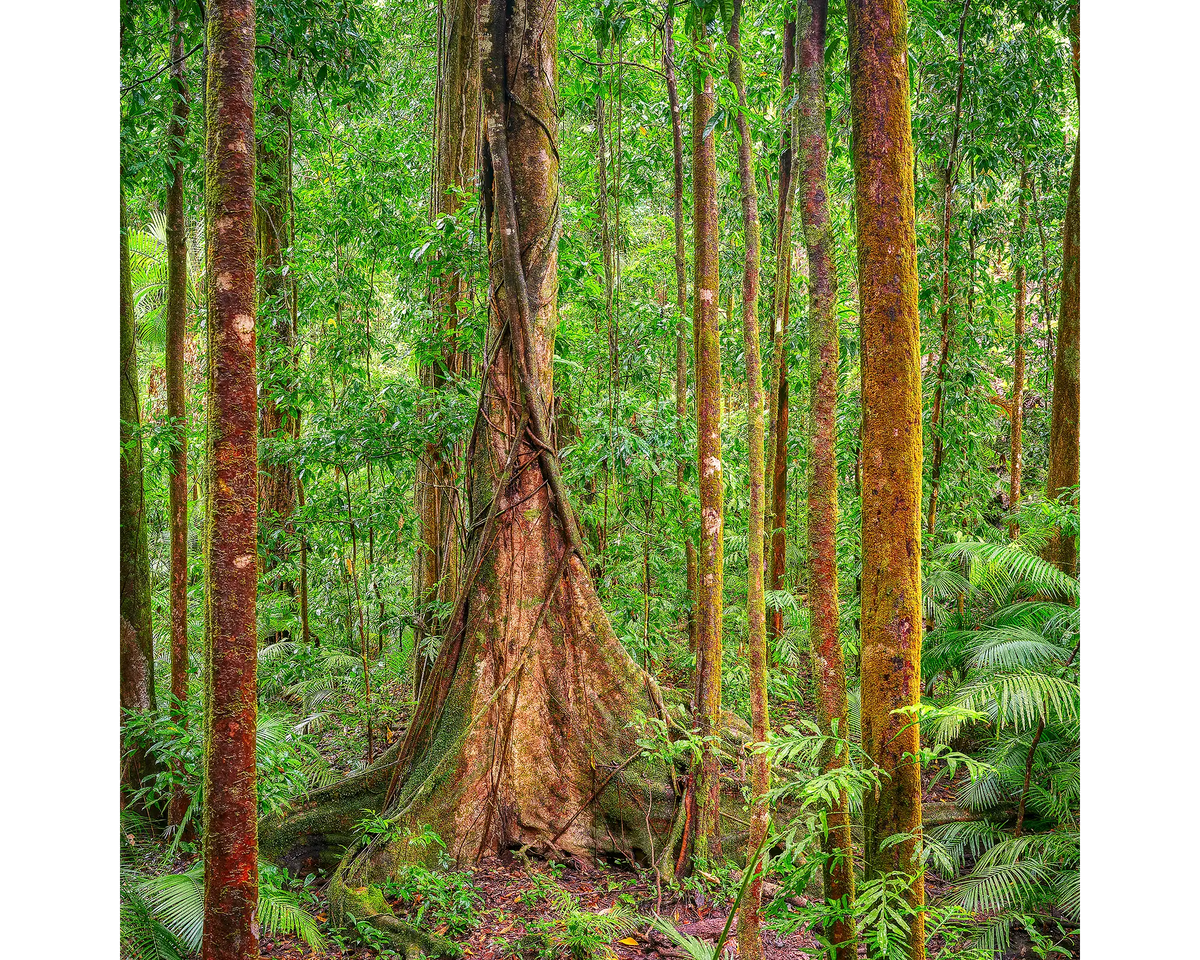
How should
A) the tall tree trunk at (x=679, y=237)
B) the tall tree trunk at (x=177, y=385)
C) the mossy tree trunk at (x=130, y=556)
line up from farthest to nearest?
the tall tree trunk at (x=177, y=385) < the tall tree trunk at (x=679, y=237) < the mossy tree trunk at (x=130, y=556)

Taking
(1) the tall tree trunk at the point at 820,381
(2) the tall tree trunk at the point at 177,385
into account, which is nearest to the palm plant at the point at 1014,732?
(1) the tall tree trunk at the point at 820,381

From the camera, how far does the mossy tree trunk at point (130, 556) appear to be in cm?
503

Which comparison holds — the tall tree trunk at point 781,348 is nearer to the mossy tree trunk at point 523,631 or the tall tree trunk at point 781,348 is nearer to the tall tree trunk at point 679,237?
the tall tree trunk at point 679,237

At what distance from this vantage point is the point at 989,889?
17.7ft

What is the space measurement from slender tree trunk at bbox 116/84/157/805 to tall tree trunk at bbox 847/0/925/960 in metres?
4.63

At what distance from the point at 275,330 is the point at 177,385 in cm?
292

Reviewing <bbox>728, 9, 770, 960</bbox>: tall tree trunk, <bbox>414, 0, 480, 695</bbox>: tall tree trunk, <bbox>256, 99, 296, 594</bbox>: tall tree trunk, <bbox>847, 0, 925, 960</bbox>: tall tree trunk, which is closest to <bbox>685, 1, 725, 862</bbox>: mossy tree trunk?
<bbox>728, 9, 770, 960</bbox>: tall tree trunk

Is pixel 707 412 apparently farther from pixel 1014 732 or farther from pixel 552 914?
pixel 1014 732

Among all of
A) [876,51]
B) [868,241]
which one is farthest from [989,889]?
[876,51]

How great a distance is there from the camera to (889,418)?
2.34m

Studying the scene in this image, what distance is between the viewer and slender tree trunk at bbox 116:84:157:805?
5035 mm

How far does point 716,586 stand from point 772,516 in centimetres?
410

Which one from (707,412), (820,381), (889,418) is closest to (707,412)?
(707,412)
